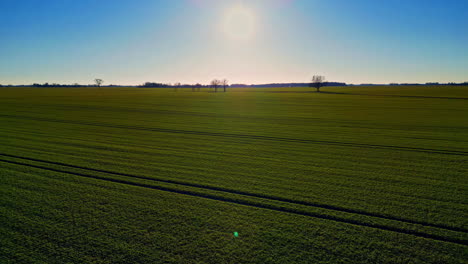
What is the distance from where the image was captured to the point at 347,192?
670cm

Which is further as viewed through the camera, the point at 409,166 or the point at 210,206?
the point at 409,166

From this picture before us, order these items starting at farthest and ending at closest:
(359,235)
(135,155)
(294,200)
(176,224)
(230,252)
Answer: (135,155) < (294,200) < (176,224) < (359,235) < (230,252)

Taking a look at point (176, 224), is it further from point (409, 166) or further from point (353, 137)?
point (353, 137)

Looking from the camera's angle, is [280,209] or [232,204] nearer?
[280,209]

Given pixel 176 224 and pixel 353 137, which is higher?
pixel 353 137

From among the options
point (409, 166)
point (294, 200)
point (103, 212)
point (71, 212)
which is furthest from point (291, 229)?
point (409, 166)

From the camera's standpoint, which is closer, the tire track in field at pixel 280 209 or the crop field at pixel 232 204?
the crop field at pixel 232 204

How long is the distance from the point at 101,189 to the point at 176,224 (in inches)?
118

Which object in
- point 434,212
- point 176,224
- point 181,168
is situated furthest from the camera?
point 181,168

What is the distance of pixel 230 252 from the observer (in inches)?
173

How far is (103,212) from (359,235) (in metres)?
5.66

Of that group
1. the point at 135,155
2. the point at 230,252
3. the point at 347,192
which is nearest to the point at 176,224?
the point at 230,252

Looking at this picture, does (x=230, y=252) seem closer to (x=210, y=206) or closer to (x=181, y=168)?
(x=210, y=206)

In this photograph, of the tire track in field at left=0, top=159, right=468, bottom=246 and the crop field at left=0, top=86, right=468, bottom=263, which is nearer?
the crop field at left=0, top=86, right=468, bottom=263
